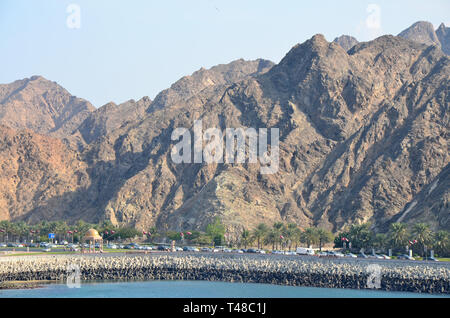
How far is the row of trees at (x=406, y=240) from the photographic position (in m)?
121

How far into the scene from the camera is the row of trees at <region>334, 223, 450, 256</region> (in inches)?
4781

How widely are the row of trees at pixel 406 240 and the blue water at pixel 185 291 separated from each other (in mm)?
30847

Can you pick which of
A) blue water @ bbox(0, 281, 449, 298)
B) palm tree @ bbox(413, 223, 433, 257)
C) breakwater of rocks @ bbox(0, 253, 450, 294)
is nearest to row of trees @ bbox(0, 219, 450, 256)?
palm tree @ bbox(413, 223, 433, 257)

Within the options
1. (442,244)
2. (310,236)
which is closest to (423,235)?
(442,244)

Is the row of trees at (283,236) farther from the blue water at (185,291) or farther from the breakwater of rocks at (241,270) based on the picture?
the blue water at (185,291)

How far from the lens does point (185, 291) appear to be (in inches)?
3716

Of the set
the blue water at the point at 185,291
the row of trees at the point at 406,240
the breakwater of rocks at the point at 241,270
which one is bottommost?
the blue water at the point at 185,291

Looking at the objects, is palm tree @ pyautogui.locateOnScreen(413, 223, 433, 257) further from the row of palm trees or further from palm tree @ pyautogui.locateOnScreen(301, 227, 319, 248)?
palm tree @ pyautogui.locateOnScreen(301, 227, 319, 248)

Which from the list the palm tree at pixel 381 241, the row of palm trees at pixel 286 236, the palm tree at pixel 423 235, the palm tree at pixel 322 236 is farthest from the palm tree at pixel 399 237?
the palm tree at pixel 322 236

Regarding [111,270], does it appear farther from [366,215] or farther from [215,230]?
[366,215]

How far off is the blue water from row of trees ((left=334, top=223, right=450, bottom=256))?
30847 millimetres
